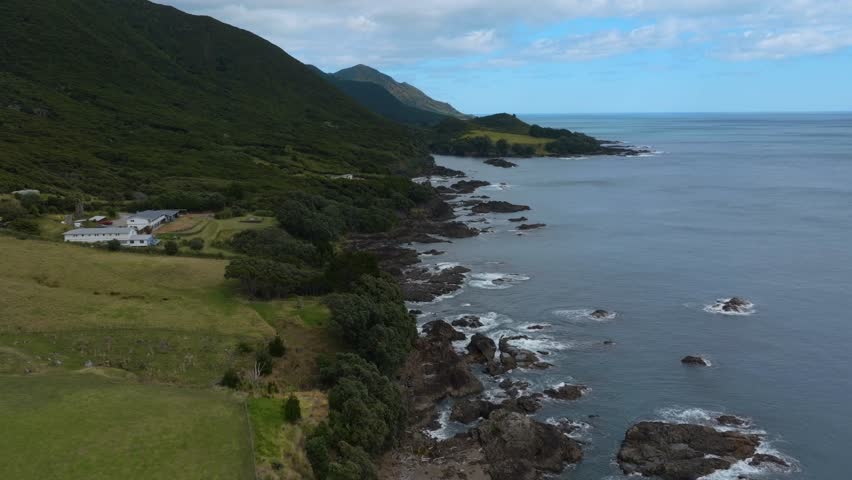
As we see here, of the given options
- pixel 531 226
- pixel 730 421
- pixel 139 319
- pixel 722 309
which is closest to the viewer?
pixel 730 421

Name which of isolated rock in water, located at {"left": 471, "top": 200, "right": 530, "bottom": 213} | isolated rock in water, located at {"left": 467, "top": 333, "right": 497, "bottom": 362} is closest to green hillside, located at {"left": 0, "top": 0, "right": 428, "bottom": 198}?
isolated rock in water, located at {"left": 471, "top": 200, "right": 530, "bottom": 213}

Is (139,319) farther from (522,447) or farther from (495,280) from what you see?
(495,280)

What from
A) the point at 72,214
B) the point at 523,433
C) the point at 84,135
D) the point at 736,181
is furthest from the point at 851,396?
the point at 84,135

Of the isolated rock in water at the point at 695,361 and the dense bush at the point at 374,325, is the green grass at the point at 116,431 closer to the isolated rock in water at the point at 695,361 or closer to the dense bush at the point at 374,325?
the dense bush at the point at 374,325

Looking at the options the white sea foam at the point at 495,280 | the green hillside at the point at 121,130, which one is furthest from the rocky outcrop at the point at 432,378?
the green hillside at the point at 121,130

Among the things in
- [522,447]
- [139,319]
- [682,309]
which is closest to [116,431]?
[139,319]

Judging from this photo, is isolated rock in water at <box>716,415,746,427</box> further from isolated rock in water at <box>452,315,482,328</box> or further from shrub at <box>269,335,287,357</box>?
shrub at <box>269,335,287,357</box>
